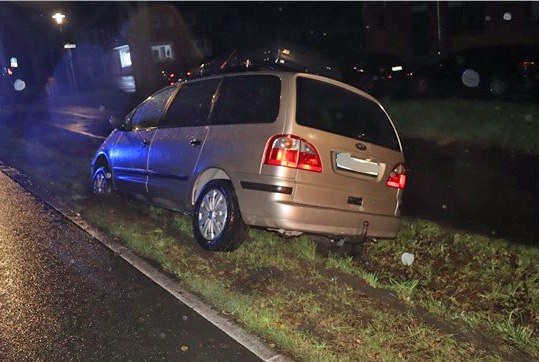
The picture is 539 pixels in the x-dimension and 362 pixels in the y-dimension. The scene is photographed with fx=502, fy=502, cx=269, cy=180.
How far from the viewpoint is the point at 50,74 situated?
40.5 meters

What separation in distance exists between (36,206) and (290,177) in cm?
419

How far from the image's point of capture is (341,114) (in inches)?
183

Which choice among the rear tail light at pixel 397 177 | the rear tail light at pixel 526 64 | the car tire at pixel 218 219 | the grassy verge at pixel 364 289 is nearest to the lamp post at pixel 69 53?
the rear tail light at pixel 526 64

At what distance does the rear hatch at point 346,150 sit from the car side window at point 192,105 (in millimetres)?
1187

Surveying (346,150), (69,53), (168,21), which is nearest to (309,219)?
(346,150)

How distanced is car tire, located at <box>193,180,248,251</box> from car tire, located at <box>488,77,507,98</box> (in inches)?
392

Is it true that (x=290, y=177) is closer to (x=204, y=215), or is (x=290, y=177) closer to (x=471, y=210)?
(x=204, y=215)

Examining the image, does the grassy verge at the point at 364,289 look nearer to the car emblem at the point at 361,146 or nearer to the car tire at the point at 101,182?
the car tire at the point at 101,182

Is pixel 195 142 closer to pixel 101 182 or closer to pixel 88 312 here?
pixel 88 312

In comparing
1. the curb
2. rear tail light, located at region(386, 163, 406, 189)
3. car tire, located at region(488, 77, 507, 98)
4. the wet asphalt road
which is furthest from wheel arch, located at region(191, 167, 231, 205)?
car tire, located at region(488, 77, 507, 98)

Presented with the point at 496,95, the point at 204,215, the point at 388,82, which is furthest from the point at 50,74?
the point at 204,215

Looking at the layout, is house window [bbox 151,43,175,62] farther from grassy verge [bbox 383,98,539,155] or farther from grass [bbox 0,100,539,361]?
grass [bbox 0,100,539,361]

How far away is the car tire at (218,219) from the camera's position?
465 cm

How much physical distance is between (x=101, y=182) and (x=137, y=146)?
1372 mm
